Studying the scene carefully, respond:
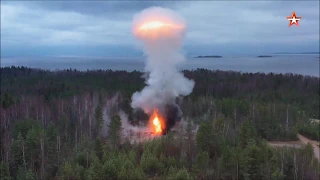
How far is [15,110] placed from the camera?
50.7m

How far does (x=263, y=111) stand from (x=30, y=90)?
2086 inches

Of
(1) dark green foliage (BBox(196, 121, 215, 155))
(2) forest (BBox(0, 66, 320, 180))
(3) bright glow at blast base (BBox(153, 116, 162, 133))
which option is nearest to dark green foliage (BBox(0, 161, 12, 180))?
(2) forest (BBox(0, 66, 320, 180))

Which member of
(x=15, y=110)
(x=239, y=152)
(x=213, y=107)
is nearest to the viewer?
(x=239, y=152)

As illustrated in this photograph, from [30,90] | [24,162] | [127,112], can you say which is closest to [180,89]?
[127,112]

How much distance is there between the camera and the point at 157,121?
139 feet

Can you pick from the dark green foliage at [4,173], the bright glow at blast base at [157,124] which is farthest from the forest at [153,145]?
the bright glow at blast base at [157,124]

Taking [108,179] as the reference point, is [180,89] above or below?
above

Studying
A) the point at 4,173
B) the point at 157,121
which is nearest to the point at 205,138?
the point at 157,121

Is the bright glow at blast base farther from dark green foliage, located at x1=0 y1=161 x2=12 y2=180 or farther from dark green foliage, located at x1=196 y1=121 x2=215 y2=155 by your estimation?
dark green foliage, located at x1=0 y1=161 x2=12 y2=180

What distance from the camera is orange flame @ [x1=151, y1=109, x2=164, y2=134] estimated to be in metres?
41.9

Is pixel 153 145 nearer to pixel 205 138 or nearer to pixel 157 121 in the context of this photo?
pixel 205 138

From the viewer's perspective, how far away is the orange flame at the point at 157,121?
137 ft

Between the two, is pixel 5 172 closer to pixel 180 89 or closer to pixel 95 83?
pixel 180 89

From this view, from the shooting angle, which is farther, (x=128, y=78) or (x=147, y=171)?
(x=128, y=78)
